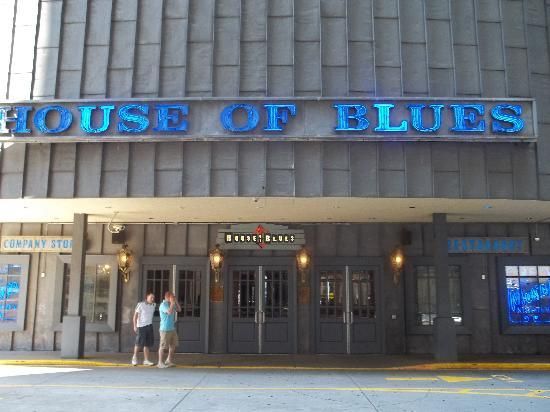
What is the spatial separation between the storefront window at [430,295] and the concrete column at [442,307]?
2.22m

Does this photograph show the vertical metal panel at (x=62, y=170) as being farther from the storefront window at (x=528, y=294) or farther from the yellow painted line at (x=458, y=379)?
the storefront window at (x=528, y=294)

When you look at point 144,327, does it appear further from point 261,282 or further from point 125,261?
point 261,282

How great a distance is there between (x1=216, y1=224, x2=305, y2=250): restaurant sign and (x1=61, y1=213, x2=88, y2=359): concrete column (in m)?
3.97

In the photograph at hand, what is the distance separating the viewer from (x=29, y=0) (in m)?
13.7

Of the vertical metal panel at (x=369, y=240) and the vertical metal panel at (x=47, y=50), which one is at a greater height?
the vertical metal panel at (x=47, y=50)

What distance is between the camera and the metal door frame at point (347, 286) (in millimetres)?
16266

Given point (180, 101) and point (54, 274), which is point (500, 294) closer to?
point (180, 101)

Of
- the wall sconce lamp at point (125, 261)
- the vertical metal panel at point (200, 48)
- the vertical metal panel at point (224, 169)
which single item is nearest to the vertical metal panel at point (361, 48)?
the vertical metal panel at point (224, 169)

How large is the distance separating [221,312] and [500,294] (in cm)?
820

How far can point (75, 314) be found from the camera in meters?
14.4

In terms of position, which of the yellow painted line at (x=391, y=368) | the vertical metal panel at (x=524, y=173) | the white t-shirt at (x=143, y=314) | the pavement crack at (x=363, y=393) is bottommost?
the pavement crack at (x=363, y=393)

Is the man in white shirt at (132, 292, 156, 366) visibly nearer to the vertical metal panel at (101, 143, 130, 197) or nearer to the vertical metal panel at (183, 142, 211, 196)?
the vertical metal panel at (101, 143, 130, 197)

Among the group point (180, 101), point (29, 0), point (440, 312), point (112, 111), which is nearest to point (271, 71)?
point (180, 101)

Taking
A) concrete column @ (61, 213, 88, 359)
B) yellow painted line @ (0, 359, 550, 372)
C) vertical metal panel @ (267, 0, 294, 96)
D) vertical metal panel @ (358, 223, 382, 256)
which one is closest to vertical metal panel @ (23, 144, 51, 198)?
concrete column @ (61, 213, 88, 359)
